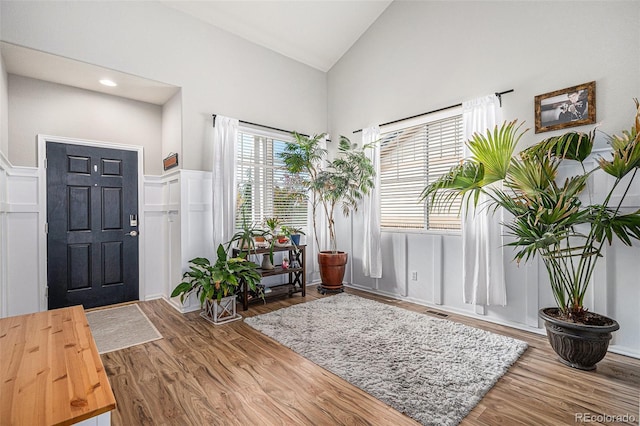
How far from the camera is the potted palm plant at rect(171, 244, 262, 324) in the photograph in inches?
122

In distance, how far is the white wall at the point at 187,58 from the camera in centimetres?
280

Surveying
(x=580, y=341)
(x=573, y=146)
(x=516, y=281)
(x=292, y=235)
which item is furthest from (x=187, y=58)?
(x=580, y=341)

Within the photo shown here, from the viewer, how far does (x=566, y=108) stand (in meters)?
2.68

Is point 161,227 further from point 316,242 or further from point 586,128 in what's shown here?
point 586,128

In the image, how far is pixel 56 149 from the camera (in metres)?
3.44

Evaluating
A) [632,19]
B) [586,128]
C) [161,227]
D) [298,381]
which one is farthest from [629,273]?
[161,227]

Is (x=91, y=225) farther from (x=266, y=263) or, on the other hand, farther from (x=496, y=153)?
(x=496, y=153)

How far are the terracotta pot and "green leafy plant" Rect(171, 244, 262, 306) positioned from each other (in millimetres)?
1086

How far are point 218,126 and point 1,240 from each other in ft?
7.79

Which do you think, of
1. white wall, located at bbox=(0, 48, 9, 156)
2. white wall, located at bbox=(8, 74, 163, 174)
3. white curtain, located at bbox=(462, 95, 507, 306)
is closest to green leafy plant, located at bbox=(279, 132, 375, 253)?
white curtain, located at bbox=(462, 95, 507, 306)

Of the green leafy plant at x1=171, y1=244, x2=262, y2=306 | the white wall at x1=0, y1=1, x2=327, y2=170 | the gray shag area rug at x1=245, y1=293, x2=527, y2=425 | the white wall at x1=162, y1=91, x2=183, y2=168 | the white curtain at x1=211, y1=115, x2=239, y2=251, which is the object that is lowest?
the gray shag area rug at x1=245, y1=293, x2=527, y2=425

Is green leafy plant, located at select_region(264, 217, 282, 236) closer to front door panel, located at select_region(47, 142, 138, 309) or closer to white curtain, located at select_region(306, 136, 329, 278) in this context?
white curtain, located at select_region(306, 136, 329, 278)

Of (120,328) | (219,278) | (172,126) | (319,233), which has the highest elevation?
(172,126)

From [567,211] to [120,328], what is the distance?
13.6 feet
